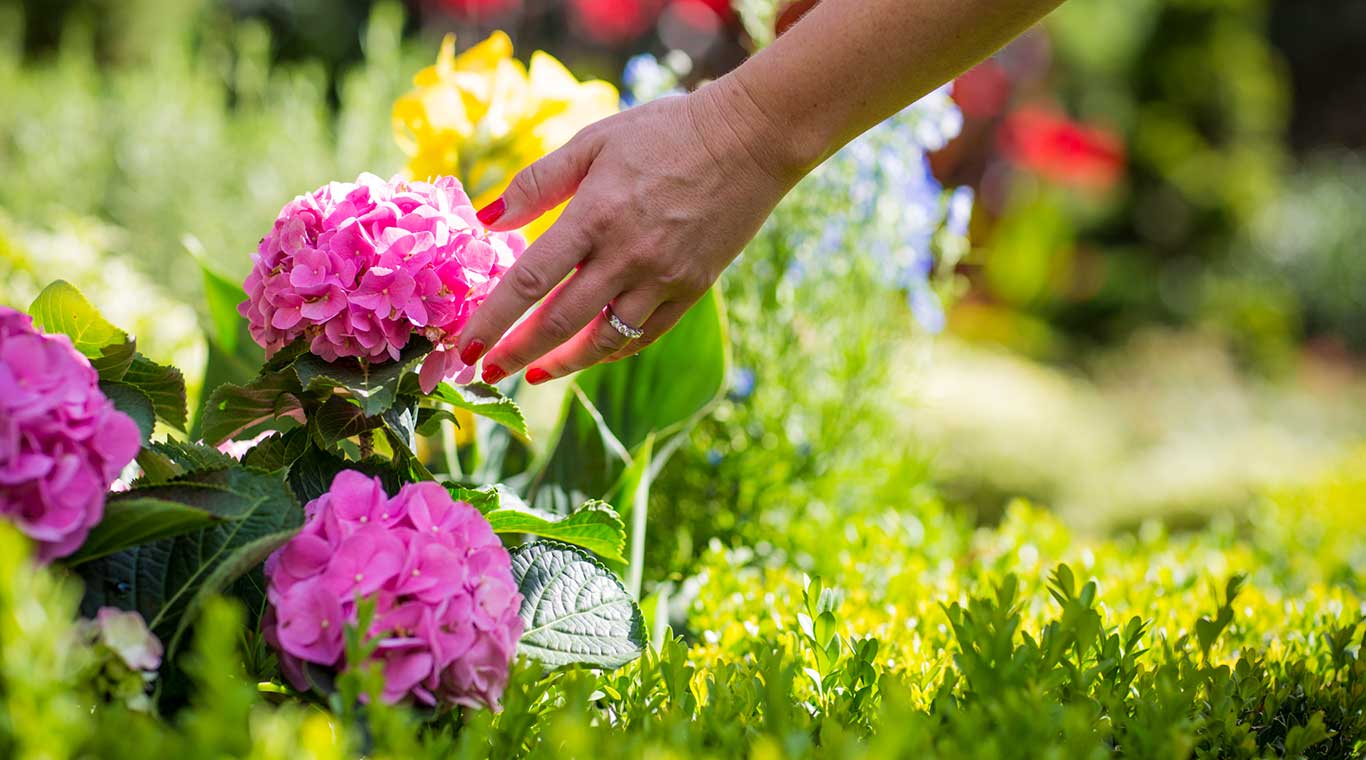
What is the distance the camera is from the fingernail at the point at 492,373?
1207 mm

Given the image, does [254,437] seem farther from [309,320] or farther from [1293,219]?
[1293,219]

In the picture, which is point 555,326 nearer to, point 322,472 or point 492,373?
point 492,373

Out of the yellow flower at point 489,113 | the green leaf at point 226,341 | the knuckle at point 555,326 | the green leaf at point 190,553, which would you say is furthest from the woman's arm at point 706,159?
the green leaf at point 226,341

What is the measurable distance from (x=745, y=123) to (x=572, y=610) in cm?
54

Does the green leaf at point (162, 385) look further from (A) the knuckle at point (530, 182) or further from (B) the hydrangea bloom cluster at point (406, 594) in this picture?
(A) the knuckle at point (530, 182)

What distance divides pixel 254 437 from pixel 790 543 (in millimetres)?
1010

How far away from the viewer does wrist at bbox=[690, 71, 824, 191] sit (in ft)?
3.82

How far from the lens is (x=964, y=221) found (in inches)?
91.0

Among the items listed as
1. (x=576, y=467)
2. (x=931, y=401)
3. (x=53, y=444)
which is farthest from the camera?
(x=931, y=401)

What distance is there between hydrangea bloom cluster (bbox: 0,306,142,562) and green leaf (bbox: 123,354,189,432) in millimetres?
273

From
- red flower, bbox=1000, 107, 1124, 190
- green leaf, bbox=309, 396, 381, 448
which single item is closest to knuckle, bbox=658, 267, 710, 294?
green leaf, bbox=309, 396, 381, 448

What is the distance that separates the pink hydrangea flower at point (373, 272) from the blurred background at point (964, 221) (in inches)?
33.0

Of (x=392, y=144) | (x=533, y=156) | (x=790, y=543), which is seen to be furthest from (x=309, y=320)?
(x=392, y=144)

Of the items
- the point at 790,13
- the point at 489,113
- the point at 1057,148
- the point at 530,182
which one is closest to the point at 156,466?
the point at 530,182
